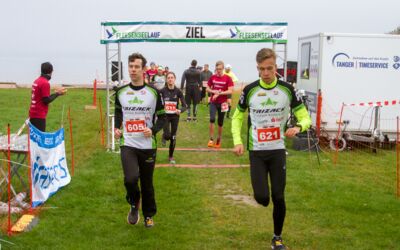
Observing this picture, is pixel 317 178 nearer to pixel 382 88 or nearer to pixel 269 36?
pixel 269 36

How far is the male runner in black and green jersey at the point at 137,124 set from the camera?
637 centimetres

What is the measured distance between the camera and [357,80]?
45.6 ft

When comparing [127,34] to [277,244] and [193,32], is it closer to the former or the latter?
[193,32]

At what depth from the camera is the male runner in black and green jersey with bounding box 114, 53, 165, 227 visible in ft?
20.9

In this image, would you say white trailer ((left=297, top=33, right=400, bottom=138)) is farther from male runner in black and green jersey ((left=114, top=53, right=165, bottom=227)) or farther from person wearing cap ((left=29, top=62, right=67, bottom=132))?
male runner in black and green jersey ((left=114, top=53, right=165, bottom=227))

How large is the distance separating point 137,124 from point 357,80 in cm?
901

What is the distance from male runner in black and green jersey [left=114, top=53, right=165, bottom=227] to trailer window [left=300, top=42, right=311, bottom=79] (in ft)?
29.3

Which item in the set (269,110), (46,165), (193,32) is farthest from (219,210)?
(193,32)

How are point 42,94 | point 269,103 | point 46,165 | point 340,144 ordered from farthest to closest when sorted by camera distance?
point 340,144
point 42,94
point 46,165
point 269,103

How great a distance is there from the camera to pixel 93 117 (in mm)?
20641

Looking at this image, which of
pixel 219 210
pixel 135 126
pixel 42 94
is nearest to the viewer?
pixel 135 126

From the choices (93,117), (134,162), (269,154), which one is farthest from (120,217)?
(93,117)

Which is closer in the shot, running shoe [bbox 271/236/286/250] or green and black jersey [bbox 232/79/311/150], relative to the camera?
green and black jersey [bbox 232/79/311/150]

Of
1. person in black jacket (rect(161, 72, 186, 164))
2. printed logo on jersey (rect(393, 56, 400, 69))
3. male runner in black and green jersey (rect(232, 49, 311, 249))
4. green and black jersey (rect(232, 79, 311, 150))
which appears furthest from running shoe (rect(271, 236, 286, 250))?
printed logo on jersey (rect(393, 56, 400, 69))
